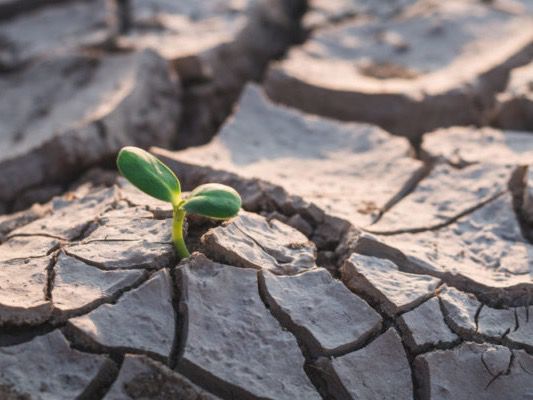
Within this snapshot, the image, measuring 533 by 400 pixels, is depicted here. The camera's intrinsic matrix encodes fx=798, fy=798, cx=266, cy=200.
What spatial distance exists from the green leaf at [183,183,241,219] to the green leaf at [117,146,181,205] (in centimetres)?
6

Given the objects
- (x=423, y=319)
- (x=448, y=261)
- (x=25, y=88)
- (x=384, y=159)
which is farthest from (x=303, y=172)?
(x=25, y=88)

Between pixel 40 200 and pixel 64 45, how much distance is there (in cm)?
99

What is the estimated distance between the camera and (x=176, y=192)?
5.93ft

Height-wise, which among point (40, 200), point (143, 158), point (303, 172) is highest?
point (143, 158)

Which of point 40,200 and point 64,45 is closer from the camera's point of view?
point 40,200

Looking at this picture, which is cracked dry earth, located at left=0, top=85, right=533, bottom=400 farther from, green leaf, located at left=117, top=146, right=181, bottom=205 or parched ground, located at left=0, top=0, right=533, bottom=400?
green leaf, located at left=117, top=146, right=181, bottom=205

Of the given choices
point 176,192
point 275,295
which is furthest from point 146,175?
point 275,295

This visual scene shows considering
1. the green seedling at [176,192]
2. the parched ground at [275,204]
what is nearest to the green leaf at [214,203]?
the green seedling at [176,192]

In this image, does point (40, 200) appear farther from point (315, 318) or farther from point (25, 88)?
point (315, 318)

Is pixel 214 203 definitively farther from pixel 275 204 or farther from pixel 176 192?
pixel 275 204

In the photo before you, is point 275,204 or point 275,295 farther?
point 275,204

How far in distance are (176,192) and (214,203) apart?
127mm

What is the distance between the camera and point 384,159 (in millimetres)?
2586

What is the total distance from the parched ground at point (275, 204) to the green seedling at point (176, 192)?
9 cm
